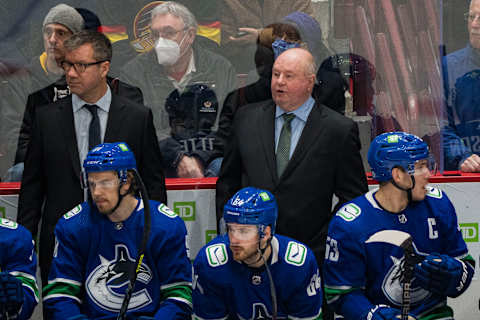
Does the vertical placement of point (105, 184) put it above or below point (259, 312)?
above

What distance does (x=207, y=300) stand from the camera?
14.6 ft

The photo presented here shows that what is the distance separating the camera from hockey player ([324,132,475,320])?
14.8 feet

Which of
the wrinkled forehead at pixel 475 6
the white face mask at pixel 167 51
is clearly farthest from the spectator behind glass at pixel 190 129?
the wrinkled forehead at pixel 475 6

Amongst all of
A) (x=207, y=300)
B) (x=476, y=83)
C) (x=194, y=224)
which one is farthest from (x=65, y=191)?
(x=476, y=83)

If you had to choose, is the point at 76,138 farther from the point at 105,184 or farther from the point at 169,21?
the point at 169,21

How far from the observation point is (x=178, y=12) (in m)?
6.25

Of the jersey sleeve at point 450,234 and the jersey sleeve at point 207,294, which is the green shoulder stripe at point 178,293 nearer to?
the jersey sleeve at point 207,294

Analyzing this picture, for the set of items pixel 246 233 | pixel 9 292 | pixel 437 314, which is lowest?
pixel 437 314

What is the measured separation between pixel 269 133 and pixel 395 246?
48.1 inches

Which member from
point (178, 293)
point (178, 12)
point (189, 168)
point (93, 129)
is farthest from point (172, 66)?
point (178, 293)

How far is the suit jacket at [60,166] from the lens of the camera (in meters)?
5.33

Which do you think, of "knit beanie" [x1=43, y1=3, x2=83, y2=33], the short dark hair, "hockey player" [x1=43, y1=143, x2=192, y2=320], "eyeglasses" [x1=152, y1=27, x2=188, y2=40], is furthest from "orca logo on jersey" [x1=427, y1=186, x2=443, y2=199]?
"knit beanie" [x1=43, y1=3, x2=83, y2=33]

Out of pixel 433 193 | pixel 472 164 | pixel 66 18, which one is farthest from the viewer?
pixel 472 164

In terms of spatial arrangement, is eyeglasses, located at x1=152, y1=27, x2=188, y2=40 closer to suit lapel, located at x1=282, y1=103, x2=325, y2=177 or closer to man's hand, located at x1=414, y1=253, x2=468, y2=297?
suit lapel, located at x1=282, y1=103, x2=325, y2=177
